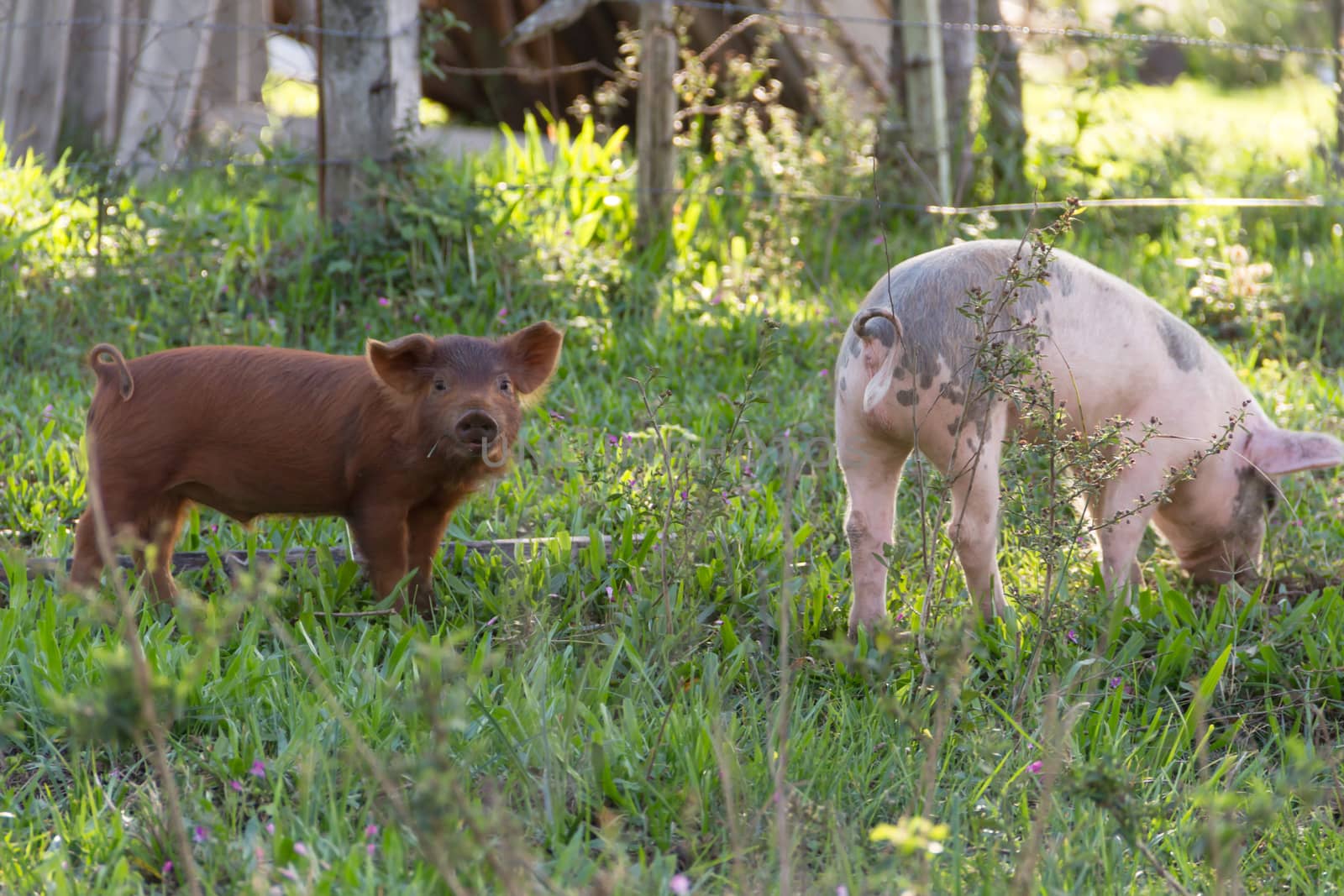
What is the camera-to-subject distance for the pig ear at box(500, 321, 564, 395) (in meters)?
3.55

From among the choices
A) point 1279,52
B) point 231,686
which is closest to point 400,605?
point 231,686

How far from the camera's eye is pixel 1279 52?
21.5ft

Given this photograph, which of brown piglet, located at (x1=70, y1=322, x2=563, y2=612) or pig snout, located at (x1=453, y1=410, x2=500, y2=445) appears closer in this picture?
pig snout, located at (x1=453, y1=410, x2=500, y2=445)

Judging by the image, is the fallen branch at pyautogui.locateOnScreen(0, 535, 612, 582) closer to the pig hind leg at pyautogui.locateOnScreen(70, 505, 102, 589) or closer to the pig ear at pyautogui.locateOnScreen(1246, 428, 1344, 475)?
the pig hind leg at pyautogui.locateOnScreen(70, 505, 102, 589)

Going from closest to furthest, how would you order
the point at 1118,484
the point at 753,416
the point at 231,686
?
the point at 231,686, the point at 1118,484, the point at 753,416

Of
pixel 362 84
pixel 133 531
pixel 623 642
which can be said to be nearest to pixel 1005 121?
pixel 362 84

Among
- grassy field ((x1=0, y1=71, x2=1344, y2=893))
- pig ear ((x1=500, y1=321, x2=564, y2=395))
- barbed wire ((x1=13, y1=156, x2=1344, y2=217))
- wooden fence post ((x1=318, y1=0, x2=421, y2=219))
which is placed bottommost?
grassy field ((x1=0, y1=71, x2=1344, y2=893))

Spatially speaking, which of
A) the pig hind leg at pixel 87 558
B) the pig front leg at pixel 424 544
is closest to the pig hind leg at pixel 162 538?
the pig hind leg at pixel 87 558

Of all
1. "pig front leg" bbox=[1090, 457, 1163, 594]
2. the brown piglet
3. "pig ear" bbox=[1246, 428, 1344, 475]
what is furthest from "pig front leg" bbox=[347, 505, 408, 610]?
"pig ear" bbox=[1246, 428, 1344, 475]

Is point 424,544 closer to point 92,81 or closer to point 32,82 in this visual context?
point 32,82

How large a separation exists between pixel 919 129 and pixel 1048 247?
394 centimetres

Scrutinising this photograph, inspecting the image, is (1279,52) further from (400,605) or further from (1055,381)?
(400,605)

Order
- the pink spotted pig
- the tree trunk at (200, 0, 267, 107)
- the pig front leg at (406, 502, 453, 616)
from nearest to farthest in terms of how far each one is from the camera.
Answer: the pink spotted pig < the pig front leg at (406, 502, 453, 616) < the tree trunk at (200, 0, 267, 107)

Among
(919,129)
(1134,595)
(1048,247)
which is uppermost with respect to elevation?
(919,129)
